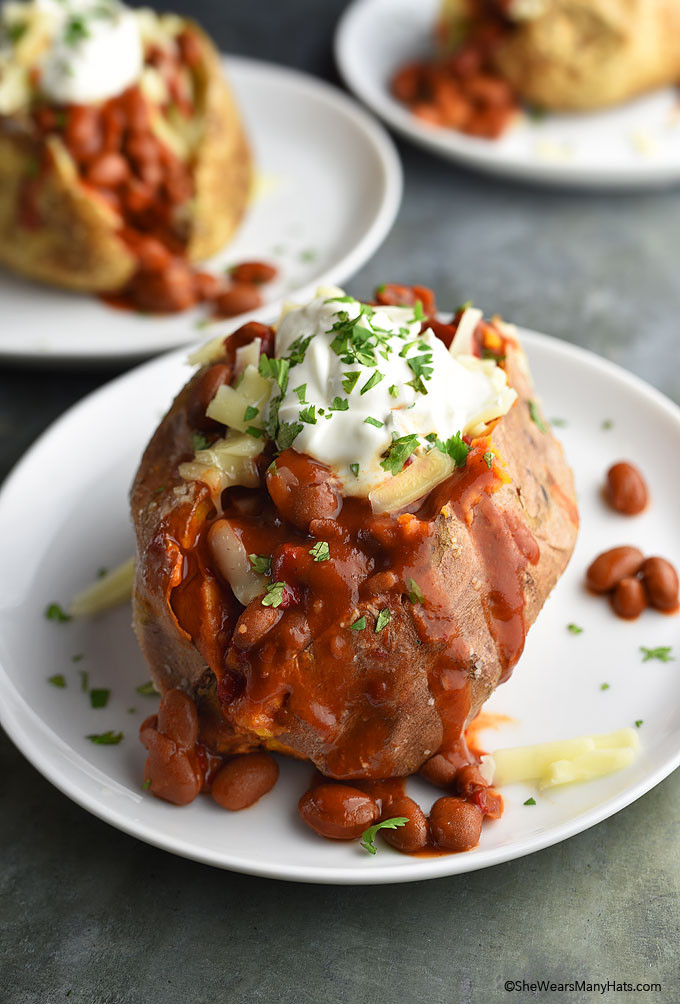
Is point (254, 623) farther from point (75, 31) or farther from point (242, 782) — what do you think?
point (75, 31)

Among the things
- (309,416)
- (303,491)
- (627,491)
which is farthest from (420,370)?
(627,491)

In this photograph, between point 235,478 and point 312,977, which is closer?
point 312,977

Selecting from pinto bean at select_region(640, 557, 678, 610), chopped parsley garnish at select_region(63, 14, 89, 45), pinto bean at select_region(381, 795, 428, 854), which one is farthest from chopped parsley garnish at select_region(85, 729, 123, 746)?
chopped parsley garnish at select_region(63, 14, 89, 45)

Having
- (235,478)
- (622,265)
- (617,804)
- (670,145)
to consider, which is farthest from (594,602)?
(670,145)

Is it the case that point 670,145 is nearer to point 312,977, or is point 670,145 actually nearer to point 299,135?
point 299,135

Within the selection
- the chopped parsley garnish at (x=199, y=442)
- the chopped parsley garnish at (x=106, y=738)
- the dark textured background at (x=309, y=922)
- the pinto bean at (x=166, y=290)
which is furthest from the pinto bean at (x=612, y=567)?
the pinto bean at (x=166, y=290)

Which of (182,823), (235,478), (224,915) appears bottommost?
(224,915)
